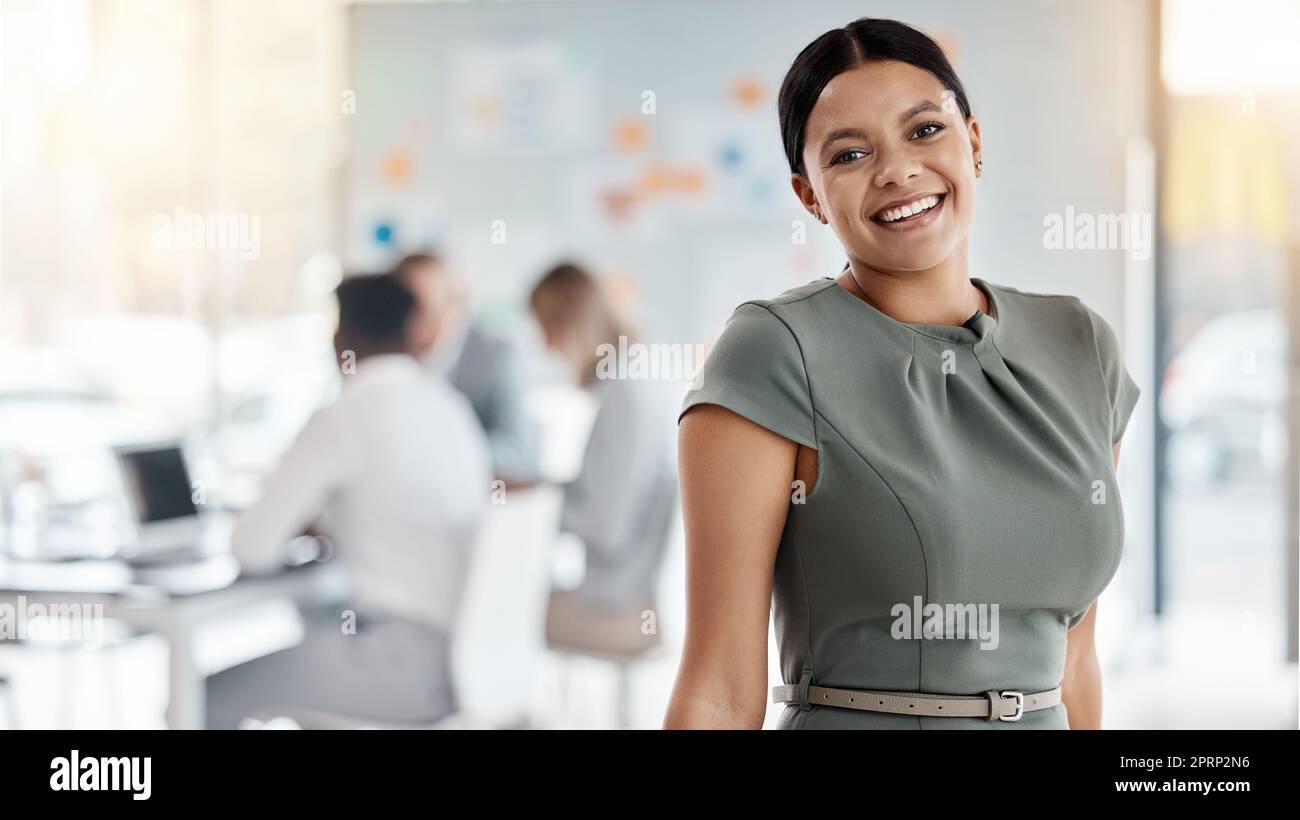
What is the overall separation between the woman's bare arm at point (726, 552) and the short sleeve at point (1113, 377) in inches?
12.6

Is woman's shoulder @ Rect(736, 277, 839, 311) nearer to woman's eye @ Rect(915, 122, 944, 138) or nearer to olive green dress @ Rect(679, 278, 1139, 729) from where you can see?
olive green dress @ Rect(679, 278, 1139, 729)

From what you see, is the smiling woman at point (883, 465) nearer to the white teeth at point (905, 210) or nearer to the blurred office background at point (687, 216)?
the white teeth at point (905, 210)

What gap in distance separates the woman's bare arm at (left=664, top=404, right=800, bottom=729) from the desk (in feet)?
5.63

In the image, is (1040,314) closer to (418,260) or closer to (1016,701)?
(1016,701)

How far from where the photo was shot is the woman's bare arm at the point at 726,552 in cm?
86

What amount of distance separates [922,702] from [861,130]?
454mm

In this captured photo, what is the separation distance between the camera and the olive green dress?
88 cm

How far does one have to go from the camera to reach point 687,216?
3.59 metres

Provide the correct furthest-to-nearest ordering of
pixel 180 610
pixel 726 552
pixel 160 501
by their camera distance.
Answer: pixel 160 501, pixel 180 610, pixel 726 552

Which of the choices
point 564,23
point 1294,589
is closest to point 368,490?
point 564,23

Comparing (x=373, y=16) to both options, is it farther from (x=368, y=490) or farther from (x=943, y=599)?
(x=943, y=599)

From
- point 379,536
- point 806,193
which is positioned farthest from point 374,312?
point 806,193
